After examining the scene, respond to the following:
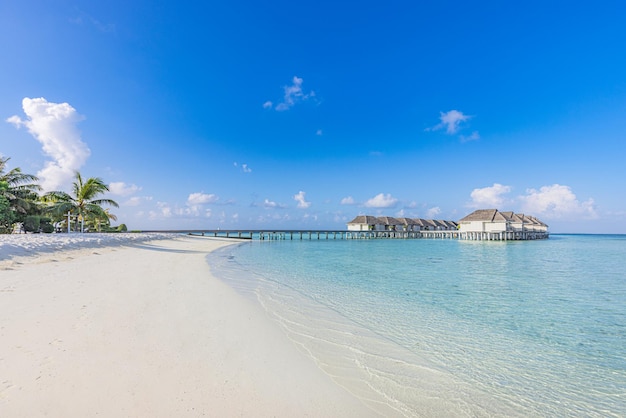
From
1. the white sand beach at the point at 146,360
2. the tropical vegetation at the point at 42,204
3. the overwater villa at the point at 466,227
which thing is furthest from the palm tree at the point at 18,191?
the overwater villa at the point at 466,227

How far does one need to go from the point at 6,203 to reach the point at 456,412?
25712 mm

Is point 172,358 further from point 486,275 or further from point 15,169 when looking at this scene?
point 15,169

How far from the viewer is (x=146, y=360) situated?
3027mm

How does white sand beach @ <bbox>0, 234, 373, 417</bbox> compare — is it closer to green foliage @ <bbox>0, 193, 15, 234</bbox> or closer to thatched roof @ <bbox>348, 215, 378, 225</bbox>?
green foliage @ <bbox>0, 193, 15, 234</bbox>

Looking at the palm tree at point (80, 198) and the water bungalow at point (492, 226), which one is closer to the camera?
the palm tree at point (80, 198)

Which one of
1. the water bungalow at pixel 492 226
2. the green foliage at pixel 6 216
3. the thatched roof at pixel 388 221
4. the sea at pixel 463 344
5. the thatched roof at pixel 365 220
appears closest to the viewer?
the sea at pixel 463 344

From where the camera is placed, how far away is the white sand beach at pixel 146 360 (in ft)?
7.48

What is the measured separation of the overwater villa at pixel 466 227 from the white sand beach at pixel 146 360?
48694 mm

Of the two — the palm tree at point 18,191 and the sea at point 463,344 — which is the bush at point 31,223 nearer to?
the palm tree at point 18,191

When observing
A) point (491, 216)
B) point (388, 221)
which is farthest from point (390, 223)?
point (491, 216)

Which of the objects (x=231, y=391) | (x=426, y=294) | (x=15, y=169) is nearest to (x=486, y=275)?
(x=426, y=294)

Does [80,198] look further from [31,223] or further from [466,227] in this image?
[466,227]

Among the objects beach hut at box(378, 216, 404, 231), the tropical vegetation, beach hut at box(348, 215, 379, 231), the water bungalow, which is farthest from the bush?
the water bungalow

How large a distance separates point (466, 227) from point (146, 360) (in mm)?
52500
